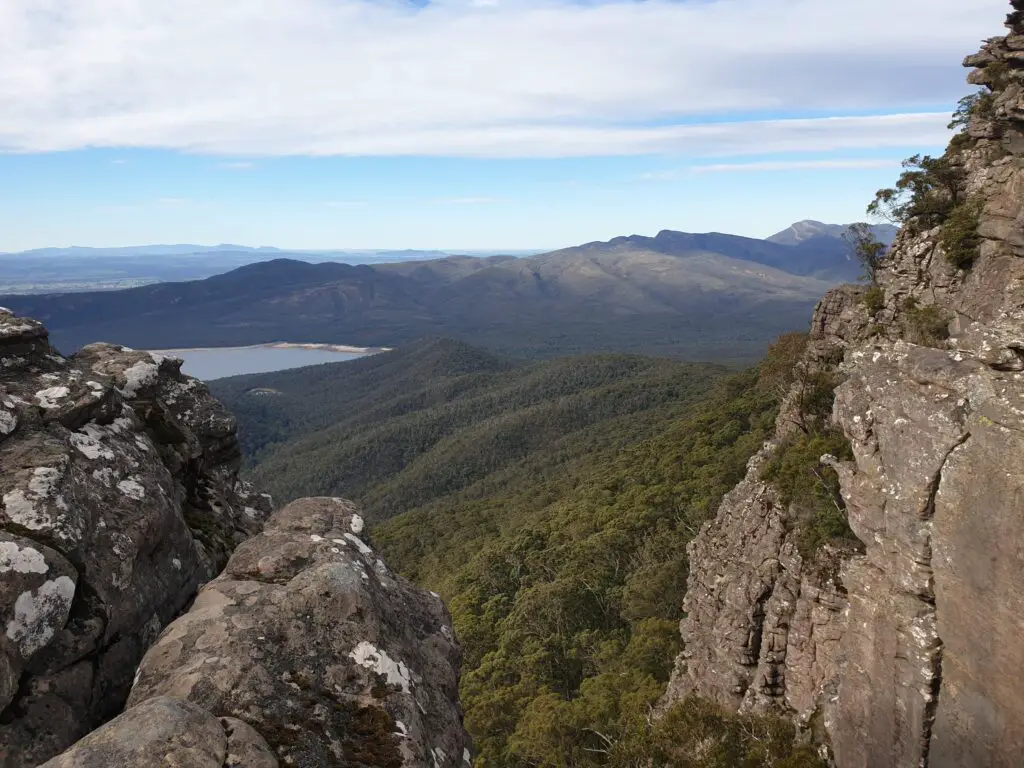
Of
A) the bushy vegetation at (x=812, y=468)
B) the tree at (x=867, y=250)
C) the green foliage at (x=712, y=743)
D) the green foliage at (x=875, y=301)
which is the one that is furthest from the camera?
the tree at (x=867, y=250)

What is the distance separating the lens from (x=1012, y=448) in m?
12.0

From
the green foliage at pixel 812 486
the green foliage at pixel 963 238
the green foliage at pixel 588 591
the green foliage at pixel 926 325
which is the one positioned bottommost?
the green foliage at pixel 588 591

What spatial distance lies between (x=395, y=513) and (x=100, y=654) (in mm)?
139555

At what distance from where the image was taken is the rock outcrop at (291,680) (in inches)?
263

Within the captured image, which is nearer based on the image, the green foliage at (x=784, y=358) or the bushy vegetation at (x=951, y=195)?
the bushy vegetation at (x=951, y=195)

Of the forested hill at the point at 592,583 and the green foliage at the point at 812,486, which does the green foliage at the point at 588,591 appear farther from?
the green foliage at the point at 812,486

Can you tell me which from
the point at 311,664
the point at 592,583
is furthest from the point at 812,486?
the point at 592,583

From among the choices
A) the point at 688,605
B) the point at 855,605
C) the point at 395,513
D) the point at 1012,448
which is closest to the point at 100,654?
the point at 1012,448

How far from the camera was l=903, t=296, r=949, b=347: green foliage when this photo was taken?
→ 27875 millimetres

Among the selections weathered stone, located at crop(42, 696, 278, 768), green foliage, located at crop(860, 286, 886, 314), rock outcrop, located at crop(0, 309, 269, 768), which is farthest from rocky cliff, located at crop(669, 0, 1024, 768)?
rock outcrop, located at crop(0, 309, 269, 768)

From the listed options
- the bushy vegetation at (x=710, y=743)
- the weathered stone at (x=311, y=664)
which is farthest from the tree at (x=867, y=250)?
the weathered stone at (x=311, y=664)

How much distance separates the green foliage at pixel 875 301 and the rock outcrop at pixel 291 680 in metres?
33.1

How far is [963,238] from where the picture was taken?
30.0 m

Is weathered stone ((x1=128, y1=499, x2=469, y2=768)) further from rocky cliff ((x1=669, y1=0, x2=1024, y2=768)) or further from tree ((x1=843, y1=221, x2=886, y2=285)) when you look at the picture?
tree ((x1=843, y1=221, x2=886, y2=285))
